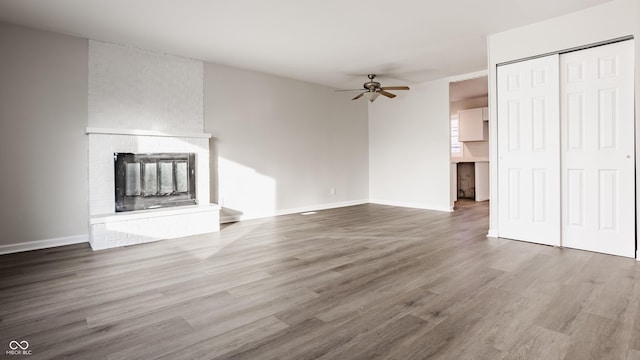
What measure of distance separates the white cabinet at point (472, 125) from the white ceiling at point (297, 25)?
11.0ft

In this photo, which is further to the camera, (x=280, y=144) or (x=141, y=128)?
(x=280, y=144)

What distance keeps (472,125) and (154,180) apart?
7565mm

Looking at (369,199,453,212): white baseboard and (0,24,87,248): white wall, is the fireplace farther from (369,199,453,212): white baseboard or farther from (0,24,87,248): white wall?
(369,199,453,212): white baseboard

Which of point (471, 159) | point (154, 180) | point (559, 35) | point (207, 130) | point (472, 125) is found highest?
point (559, 35)

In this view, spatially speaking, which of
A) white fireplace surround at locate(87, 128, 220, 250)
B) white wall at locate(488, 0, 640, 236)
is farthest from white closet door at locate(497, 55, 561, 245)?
white fireplace surround at locate(87, 128, 220, 250)

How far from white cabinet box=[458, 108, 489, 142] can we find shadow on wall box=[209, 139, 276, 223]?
5.54 m

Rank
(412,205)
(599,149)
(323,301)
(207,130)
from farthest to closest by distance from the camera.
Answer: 1. (412,205)
2. (207,130)
3. (599,149)
4. (323,301)

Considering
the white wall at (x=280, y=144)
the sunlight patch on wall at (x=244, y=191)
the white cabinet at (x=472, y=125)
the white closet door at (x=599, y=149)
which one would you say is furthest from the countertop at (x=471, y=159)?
the sunlight patch on wall at (x=244, y=191)

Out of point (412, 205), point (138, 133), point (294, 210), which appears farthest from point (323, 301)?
point (412, 205)

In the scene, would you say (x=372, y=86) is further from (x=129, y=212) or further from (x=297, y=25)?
(x=129, y=212)

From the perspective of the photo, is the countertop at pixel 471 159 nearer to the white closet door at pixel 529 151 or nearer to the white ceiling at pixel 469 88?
the white ceiling at pixel 469 88

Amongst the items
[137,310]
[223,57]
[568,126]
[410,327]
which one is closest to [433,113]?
[568,126]

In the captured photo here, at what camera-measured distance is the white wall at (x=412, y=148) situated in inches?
257

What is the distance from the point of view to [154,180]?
4527 mm
